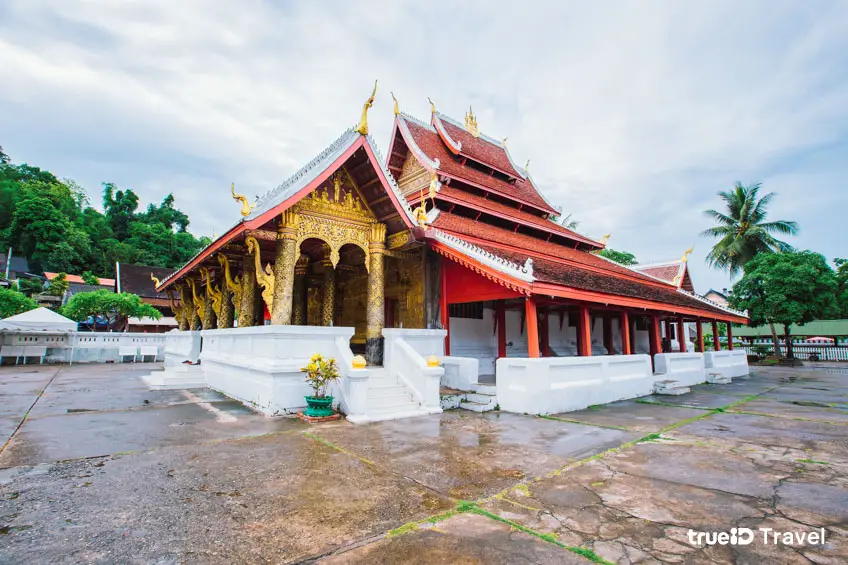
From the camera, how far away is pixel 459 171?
14508mm

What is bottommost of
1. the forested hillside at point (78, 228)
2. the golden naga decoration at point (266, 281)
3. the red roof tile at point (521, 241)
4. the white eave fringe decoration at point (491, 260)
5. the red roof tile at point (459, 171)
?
the golden naga decoration at point (266, 281)

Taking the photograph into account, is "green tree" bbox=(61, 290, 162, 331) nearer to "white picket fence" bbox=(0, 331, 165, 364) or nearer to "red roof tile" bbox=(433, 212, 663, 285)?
"white picket fence" bbox=(0, 331, 165, 364)

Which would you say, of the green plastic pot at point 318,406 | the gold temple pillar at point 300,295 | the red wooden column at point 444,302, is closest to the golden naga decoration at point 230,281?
the gold temple pillar at point 300,295

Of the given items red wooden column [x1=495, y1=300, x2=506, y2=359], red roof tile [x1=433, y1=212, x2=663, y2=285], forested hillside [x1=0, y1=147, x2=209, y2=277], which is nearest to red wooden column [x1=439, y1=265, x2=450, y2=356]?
red roof tile [x1=433, y1=212, x2=663, y2=285]

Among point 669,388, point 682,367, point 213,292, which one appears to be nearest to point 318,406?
point 213,292

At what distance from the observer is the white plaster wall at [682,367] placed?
12242mm

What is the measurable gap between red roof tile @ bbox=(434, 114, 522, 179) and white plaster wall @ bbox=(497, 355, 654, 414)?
9293 mm

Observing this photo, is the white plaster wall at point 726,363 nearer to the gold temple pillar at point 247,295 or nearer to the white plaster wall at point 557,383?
the white plaster wall at point 557,383

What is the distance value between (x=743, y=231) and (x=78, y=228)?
7010 cm

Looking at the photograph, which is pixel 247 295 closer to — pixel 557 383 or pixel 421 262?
pixel 421 262

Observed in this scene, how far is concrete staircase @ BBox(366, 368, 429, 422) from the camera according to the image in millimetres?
7103

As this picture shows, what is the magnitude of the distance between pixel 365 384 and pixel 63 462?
151 inches

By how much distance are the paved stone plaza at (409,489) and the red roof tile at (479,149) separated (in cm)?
1166

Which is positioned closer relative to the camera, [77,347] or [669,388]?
[669,388]
